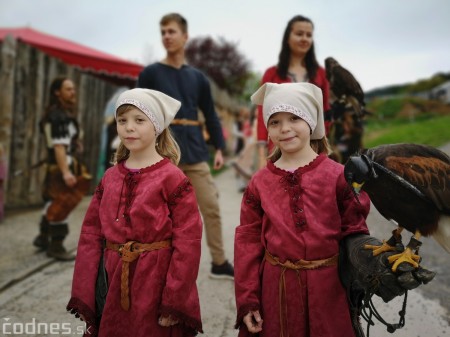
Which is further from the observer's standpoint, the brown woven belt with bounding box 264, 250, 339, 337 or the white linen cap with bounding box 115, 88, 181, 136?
the white linen cap with bounding box 115, 88, 181, 136

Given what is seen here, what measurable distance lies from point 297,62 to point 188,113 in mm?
943

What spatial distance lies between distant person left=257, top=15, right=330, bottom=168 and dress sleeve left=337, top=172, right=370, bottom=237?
135cm

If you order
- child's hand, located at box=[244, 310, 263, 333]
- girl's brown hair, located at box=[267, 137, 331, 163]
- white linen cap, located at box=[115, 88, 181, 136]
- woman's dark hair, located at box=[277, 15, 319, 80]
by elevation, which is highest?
woman's dark hair, located at box=[277, 15, 319, 80]

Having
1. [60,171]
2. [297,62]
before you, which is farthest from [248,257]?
[60,171]

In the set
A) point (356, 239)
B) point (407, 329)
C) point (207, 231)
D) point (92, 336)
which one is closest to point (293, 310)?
point (356, 239)

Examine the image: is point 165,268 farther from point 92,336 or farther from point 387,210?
point 387,210

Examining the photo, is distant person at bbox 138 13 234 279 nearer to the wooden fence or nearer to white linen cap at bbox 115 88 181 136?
white linen cap at bbox 115 88 181 136

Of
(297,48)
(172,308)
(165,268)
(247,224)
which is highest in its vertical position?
(297,48)

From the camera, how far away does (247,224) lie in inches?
74.6

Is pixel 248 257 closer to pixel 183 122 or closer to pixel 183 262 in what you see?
pixel 183 262

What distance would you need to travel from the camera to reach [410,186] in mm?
1479

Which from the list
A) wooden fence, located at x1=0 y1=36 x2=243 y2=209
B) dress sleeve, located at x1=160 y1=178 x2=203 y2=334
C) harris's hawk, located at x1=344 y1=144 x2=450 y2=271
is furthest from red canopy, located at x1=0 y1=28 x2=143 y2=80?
harris's hawk, located at x1=344 y1=144 x2=450 y2=271

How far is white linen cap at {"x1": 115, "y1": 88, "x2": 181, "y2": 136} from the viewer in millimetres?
1984

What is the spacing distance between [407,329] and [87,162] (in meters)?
6.49
